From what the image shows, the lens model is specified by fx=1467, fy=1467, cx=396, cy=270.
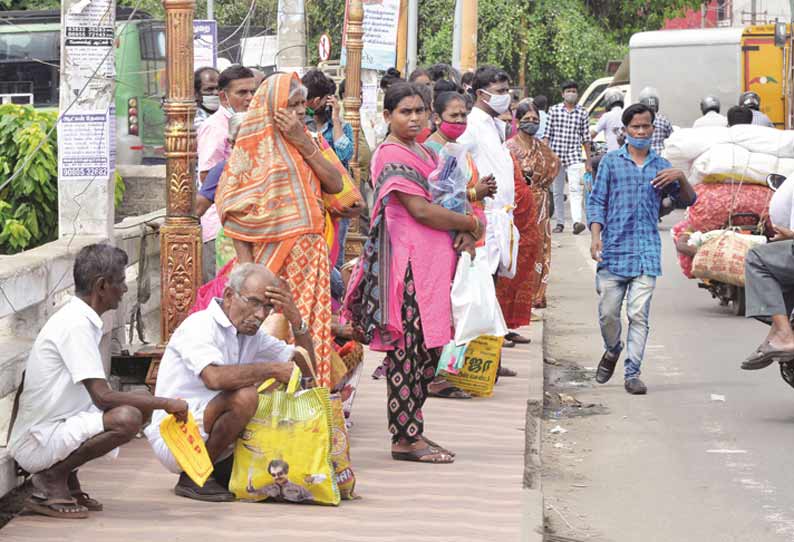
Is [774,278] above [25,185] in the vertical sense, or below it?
below

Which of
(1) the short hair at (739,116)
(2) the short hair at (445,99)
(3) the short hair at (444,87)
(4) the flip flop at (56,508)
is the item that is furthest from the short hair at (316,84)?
(1) the short hair at (739,116)

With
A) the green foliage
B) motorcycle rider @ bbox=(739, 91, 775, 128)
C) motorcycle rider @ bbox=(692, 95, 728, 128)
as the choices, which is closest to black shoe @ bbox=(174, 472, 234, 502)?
the green foliage

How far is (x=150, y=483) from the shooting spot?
6.62 metres

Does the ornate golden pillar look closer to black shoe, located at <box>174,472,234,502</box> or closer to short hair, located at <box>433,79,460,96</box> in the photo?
short hair, located at <box>433,79,460,96</box>

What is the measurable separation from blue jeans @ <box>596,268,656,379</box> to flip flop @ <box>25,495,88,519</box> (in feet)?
15.3

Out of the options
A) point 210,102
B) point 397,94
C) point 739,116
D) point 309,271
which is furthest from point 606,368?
point 739,116

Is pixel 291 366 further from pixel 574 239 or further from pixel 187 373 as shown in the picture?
pixel 574 239

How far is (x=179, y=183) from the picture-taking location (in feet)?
24.8

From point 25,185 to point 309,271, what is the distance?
16.4 ft

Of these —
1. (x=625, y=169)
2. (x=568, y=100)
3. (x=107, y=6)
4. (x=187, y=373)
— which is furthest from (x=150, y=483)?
(x=568, y=100)

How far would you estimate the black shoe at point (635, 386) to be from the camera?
9.76 meters

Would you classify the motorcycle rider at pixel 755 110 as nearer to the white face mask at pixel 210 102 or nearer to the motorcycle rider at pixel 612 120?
the motorcycle rider at pixel 612 120

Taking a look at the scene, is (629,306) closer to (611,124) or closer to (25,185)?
(25,185)

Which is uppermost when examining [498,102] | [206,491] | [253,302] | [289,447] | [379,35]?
[379,35]
